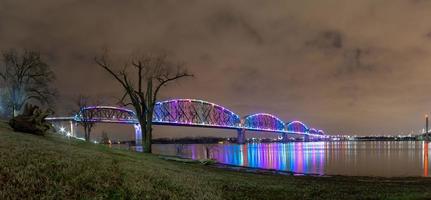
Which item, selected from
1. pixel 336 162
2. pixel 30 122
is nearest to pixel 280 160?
pixel 336 162

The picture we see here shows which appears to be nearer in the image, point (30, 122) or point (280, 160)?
point (30, 122)

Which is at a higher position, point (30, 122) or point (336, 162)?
point (30, 122)

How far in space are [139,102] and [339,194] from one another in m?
30.4

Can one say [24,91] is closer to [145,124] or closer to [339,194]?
[145,124]

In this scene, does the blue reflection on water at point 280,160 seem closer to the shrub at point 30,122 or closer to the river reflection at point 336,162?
the river reflection at point 336,162

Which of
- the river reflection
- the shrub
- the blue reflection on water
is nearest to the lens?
the shrub

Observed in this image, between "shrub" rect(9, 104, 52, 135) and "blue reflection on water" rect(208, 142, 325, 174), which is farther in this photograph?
"blue reflection on water" rect(208, 142, 325, 174)

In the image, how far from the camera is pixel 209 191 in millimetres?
13172

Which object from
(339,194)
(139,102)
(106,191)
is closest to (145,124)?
(139,102)

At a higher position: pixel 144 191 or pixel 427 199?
pixel 144 191

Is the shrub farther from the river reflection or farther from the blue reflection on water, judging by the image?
the blue reflection on water

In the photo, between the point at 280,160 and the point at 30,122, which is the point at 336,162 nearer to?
the point at 280,160

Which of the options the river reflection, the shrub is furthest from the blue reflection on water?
the shrub

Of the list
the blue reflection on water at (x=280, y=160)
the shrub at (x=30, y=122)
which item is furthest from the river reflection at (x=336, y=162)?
the shrub at (x=30, y=122)
